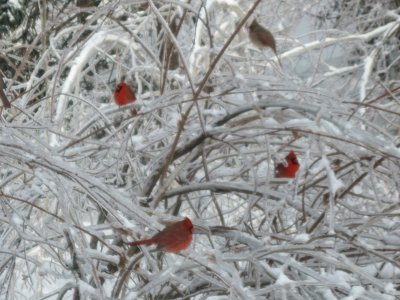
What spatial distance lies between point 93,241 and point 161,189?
483 millimetres

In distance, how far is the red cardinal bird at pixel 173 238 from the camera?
6.39 feet

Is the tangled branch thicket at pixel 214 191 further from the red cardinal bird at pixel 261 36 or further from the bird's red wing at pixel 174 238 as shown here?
the red cardinal bird at pixel 261 36

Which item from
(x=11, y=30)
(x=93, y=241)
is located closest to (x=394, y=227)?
(x=93, y=241)

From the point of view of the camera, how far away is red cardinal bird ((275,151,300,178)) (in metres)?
2.68

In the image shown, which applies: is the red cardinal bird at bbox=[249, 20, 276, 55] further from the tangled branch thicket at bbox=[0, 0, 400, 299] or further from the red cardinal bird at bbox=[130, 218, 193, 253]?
the red cardinal bird at bbox=[130, 218, 193, 253]

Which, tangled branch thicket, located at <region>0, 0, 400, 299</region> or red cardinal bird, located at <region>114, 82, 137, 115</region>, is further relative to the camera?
red cardinal bird, located at <region>114, 82, 137, 115</region>

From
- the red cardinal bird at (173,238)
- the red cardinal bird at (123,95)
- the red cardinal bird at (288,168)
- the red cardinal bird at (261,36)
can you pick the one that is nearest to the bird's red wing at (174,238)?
the red cardinal bird at (173,238)

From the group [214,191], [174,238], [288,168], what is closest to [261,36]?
[288,168]

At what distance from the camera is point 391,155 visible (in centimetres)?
197

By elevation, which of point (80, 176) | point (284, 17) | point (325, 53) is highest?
point (80, 176)

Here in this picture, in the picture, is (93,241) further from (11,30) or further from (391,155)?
(11,30)

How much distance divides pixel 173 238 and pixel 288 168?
82cm

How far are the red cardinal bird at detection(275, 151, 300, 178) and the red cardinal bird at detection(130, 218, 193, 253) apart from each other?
67 centimetres

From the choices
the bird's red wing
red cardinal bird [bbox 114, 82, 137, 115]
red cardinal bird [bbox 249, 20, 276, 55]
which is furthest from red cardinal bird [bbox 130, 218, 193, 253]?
red cardinal bird [bbox 114, 82, 137, 115]
